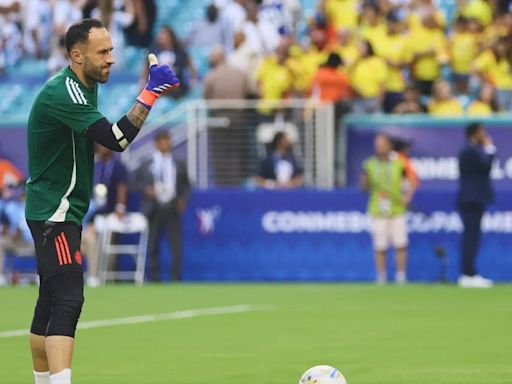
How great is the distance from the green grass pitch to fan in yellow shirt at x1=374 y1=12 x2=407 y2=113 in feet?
14.1

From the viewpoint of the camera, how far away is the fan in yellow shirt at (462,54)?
25.0m

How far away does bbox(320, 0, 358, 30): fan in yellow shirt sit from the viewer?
26.9 meters

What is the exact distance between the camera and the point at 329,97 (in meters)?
24.3

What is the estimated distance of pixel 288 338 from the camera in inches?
561

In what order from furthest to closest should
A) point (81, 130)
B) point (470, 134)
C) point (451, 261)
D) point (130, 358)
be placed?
1. point (451, 261)
2. point (470, 134)
3. point (130, 358)
4. point (81, 130)

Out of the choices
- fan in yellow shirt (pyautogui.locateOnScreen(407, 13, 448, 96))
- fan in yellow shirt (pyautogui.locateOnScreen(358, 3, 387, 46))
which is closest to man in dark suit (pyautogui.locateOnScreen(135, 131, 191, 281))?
fan in yellow shirt (pyautogui.locateOnScreen(358, 3, 387, 46))

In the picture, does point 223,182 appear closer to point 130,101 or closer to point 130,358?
point 130,101

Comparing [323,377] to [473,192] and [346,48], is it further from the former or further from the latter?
[346,48]

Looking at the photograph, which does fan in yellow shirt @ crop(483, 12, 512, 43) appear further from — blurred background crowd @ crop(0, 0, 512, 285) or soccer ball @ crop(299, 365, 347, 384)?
soccer ball @ crop(299, 365, 347, 384)

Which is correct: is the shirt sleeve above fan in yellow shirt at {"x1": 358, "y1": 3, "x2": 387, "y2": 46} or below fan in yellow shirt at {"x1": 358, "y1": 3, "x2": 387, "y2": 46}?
below

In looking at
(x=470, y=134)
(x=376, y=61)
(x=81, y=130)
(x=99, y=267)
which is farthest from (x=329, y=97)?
(x=81, y=130)

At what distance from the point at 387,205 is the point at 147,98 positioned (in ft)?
49.9

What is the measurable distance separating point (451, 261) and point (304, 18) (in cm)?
663

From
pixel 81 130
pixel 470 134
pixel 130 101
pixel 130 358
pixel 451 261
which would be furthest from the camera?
pixel 130 101
